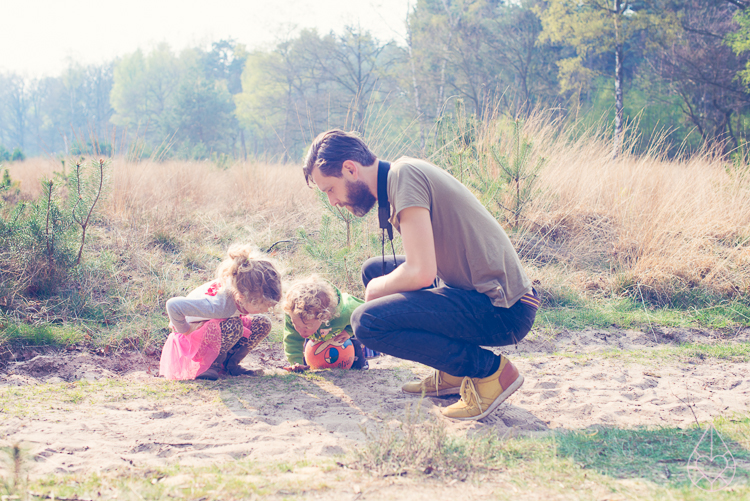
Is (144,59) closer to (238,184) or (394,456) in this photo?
(238,184)

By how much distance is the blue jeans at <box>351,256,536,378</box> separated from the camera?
89.8 inches

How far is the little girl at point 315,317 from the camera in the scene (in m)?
2.79

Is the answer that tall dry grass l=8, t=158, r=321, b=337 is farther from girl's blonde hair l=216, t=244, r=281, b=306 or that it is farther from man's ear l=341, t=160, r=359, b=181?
man's ear l=341, t=160, r=359, b=181

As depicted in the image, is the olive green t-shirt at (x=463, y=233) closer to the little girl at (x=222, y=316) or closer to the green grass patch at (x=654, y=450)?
the green grass patch at (x=654, y=450)

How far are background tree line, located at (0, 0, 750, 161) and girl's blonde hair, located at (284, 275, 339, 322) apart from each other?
10.5 feet

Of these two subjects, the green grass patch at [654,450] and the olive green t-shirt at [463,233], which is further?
the olive green t-shirt at [463,233]

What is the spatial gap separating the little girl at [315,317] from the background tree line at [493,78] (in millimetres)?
3063

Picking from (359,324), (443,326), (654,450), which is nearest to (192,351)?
(359,324)

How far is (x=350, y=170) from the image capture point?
2.23 metres

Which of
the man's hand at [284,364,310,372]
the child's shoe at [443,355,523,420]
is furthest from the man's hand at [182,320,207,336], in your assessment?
the child's shoe at [443,355,523,420]

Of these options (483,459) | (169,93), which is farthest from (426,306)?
(169,93)

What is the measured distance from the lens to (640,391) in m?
2.80

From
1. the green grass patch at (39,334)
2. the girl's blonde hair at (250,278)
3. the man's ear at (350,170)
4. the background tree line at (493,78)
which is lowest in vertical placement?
the green grass patch at (39,334)

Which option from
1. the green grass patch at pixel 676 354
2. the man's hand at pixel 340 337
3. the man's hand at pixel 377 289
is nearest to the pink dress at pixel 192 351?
the man's hand at pixel 340 337
